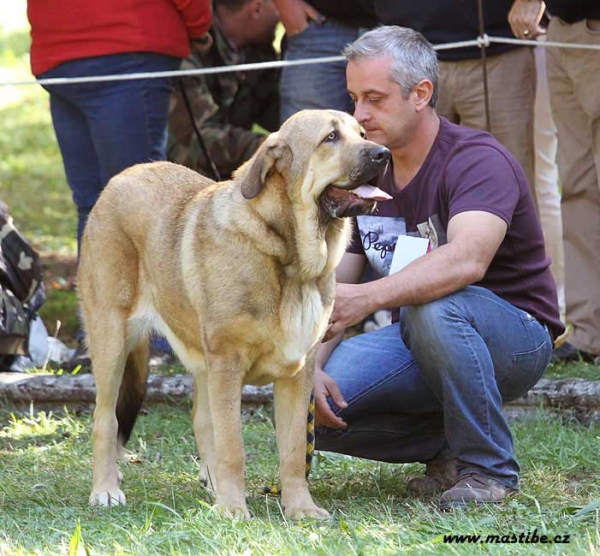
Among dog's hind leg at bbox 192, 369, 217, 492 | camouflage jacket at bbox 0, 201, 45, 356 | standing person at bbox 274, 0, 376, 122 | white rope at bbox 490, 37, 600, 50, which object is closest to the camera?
dog's hind leg at bbox 192, 369, 217, 492

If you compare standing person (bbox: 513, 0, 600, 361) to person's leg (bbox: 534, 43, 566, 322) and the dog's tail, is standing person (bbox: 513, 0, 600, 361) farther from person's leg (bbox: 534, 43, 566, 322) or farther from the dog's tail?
the dog's tail

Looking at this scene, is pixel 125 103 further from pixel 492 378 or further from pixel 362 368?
pixel 492 378

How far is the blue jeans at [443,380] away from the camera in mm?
4105

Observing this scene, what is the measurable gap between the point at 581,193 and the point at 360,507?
2700 mm

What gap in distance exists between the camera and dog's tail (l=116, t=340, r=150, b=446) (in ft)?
15.6

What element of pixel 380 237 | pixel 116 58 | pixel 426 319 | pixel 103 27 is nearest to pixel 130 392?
pixel 380 237

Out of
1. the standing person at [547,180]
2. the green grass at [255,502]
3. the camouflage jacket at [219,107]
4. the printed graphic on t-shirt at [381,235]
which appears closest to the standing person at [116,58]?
the camouflage jacket at [219,107]

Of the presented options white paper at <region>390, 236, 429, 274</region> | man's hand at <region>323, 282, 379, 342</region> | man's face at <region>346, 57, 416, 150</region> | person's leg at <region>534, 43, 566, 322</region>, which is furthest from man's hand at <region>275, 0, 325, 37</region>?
man's hand at <region>323, 282, 379, 342</region>

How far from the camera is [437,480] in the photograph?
14.9ft

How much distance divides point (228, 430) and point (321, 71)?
2.87 meters

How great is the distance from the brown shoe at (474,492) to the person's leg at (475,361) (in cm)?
3

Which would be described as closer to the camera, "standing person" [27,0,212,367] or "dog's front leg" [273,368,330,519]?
"dog's front leg" [273,368,330,519]

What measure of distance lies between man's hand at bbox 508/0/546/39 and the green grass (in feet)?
6.72

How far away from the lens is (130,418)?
15.6 feet
